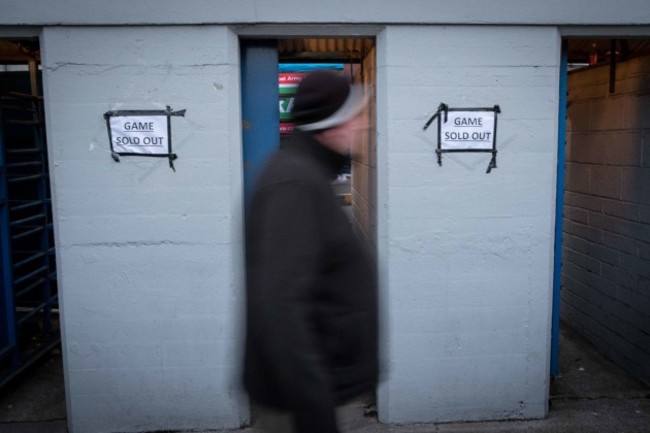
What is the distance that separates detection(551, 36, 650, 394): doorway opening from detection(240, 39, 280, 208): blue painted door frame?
2.09 meters

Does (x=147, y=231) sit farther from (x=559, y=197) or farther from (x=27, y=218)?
(x=559, y=197)

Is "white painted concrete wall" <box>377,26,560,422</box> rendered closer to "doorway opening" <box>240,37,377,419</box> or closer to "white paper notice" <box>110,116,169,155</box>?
"doorway opening" <box>240,37,377,419</box>

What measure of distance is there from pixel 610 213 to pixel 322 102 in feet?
13.7

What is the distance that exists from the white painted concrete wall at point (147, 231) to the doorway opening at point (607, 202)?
8.25 feet

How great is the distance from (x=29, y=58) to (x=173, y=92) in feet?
7.89

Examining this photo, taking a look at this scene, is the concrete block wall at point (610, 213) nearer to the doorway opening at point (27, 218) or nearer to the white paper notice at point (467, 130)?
the white paper notice at point (467, 130)

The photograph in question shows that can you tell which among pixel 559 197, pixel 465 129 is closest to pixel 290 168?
pixel 465 129

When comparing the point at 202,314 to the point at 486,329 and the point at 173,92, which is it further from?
the point at 486,329

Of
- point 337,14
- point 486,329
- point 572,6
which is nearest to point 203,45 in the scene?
point 337,14

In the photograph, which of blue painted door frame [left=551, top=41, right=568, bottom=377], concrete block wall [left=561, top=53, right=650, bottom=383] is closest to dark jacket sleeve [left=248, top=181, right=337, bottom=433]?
blue painted door frame [left=551, top=41, right=568, bottom=377]

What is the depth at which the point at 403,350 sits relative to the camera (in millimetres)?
4574

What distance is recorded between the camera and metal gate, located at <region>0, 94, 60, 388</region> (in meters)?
5.73

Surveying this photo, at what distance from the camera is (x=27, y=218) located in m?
5.93

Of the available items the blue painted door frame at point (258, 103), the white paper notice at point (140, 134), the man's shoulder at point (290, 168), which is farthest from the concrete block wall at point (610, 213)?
the man's shoulder at point (290, 168)
